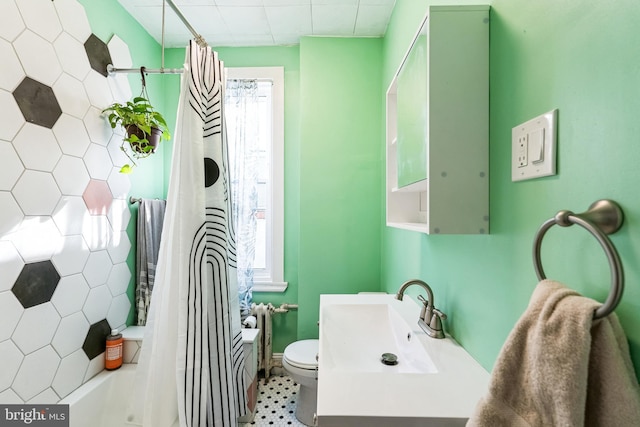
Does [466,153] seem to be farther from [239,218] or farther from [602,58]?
[239,218]

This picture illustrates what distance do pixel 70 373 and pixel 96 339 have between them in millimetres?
191

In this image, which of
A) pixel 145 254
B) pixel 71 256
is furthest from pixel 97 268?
pixel 145 254

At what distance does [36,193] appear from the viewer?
1.17 metres

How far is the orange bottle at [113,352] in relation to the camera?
60.2 inches

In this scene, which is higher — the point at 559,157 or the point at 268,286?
the point at 559,157

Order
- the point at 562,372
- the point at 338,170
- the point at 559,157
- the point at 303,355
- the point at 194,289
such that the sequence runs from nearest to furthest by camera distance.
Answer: the point at 562,372, the point at 559,157, the point at 194,289, the point at 303,355, the point at 338,170

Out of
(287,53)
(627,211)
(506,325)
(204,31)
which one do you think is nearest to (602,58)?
(627,211)

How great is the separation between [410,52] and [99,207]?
1.68 m

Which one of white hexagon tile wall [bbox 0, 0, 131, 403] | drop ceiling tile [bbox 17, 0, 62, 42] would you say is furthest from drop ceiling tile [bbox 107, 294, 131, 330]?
drop ceiling tile [bbox 17, 0, 62, 42]

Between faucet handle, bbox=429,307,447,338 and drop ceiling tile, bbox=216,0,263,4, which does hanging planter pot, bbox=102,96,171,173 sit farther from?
faucet handle, bbox=429,307,447,338

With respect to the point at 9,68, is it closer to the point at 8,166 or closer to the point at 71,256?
the point at 8,166

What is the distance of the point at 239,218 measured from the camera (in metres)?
2.03

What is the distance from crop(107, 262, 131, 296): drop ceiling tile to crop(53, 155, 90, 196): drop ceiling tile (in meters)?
0.50

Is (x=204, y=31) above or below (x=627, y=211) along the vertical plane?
above
